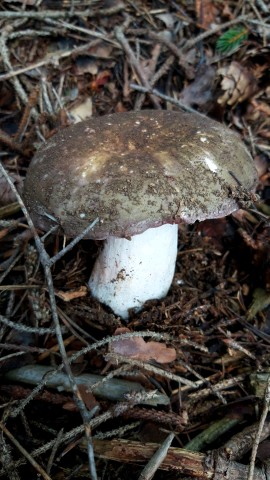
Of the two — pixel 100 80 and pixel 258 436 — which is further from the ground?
pixel 100 80

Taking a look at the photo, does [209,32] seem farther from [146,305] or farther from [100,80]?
[146,305]

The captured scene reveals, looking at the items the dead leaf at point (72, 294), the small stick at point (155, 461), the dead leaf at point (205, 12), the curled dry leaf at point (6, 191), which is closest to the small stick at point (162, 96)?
the dead leaf at point (205, 12)

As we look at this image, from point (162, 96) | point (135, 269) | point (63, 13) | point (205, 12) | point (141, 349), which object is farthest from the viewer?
point (205, 12)

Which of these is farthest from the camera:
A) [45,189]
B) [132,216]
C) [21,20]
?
[21,20]

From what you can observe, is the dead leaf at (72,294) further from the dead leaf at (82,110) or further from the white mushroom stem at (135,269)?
the dead leaf at (82,110)

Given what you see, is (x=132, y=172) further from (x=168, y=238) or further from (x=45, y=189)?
(x=168, y=238)

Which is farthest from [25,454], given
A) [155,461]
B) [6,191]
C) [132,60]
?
[132,60]

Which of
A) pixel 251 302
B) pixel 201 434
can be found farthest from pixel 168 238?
pixel 201 434

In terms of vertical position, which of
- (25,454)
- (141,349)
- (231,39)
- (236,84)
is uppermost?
(231,39)

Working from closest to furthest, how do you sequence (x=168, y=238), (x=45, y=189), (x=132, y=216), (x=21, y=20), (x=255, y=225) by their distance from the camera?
(x=132, y=216) → (x=45, y=189) → (x=168, y=238) → (x=255, y=225) → (x=21, y=20)
